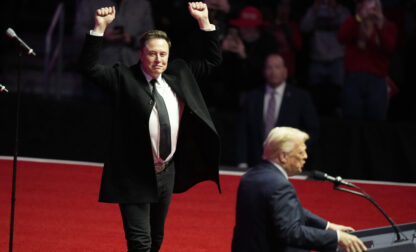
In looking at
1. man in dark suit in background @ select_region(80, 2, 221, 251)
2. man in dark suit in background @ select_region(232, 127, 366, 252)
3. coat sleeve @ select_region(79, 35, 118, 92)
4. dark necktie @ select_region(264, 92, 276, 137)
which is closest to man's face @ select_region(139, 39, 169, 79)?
man in dark suit in background @ select_region(80, 2, 221, 251)

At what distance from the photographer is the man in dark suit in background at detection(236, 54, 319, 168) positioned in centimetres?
727

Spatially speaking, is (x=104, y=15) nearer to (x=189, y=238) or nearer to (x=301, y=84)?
(x=189, y=238)

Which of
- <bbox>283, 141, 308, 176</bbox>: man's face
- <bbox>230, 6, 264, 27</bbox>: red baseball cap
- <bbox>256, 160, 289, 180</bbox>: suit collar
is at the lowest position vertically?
<bbox>256, 160, 289, 180</bbox>: suit collar

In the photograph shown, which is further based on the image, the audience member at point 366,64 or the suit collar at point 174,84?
the audience member at point 366,64

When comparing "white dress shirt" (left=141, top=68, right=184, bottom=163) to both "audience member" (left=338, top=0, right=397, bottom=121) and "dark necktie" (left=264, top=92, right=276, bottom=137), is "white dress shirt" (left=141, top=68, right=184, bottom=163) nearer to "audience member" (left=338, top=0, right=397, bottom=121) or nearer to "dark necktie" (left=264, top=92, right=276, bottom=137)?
"dark necktie" (left=264, top=92, right=276, bottom=137)

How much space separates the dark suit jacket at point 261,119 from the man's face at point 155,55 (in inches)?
115

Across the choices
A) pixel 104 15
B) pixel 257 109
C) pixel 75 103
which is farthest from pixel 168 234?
pixel 75 103

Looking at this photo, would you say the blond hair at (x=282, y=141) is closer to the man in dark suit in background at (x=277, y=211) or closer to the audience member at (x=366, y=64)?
the man in dark suit in background at (x=277, y=211)

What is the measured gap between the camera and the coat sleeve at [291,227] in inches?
141

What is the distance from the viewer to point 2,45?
10250mm

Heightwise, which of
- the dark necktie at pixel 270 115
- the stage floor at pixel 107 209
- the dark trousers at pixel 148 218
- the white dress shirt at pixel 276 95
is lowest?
the stage floor at pixel 107 209

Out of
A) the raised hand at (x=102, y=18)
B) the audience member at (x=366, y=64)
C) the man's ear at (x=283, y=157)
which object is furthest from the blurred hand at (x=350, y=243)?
the audience member at (x=366, y=64)

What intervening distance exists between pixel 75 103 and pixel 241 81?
70.8 inches

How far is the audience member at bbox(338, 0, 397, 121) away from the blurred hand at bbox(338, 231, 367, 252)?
4.67m
